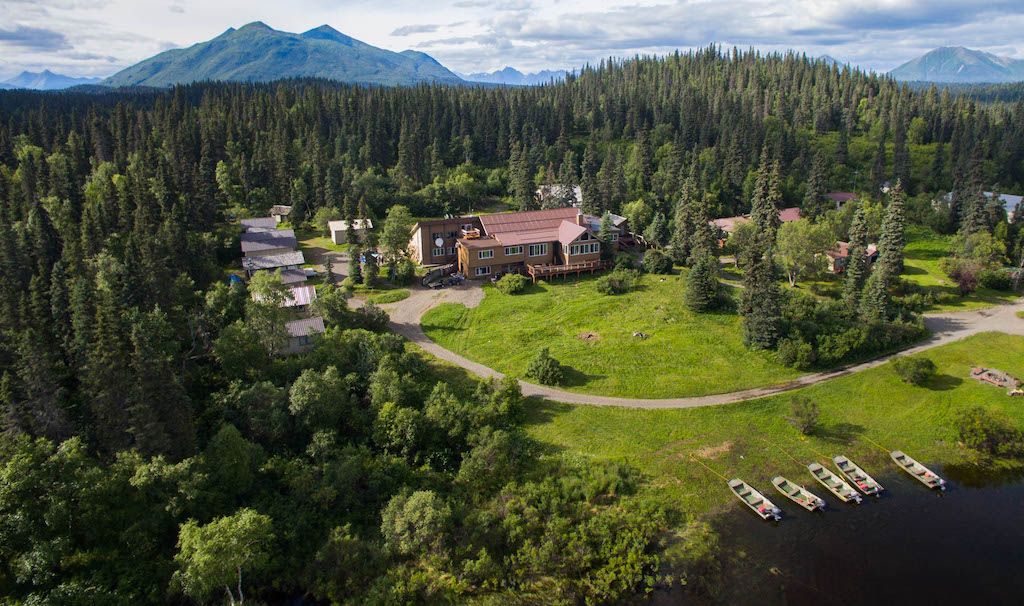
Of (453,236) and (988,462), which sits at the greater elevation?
(453,236)

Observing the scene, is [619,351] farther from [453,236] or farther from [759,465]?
[453,236]

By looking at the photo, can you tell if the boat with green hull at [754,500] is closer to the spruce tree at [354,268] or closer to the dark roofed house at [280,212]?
the spruce tree at [354,268]

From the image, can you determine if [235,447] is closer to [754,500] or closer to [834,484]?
[754,500]

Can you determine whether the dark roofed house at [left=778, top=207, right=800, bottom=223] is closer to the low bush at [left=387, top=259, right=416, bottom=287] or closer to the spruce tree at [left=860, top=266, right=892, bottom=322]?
the spruce tree at [left=860, top=266, right=892, bottom=322]

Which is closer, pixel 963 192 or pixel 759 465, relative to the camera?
pixel 759 465

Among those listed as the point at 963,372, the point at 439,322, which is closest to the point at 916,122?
the point at 963,372

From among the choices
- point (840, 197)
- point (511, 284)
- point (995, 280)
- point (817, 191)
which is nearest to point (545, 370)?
point (511, 284)

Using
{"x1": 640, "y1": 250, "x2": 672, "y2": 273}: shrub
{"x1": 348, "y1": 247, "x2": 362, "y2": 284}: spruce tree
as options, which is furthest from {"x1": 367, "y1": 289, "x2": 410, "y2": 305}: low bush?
{"x1": 640, "y1": 250, "x2": 672, "y2": 273}: shrub
